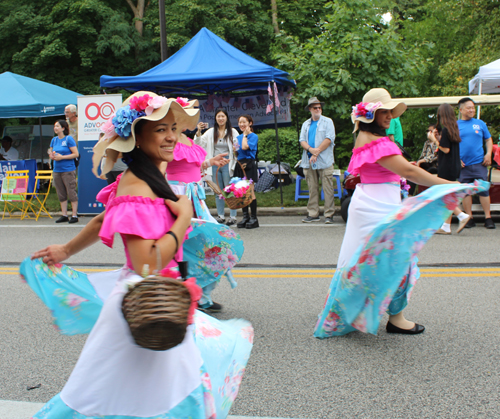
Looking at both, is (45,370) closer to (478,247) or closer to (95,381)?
(95,381)

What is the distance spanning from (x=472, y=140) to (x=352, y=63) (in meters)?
4.38

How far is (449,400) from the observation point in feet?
10.3

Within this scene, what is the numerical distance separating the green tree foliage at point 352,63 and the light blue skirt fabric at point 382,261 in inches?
332

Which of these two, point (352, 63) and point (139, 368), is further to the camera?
point (352, 63)

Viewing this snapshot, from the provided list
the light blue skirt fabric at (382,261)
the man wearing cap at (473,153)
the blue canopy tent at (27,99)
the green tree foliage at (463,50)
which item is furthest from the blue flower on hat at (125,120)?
the green tree foliage at (463,50)

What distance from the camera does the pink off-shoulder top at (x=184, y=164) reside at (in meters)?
4.86

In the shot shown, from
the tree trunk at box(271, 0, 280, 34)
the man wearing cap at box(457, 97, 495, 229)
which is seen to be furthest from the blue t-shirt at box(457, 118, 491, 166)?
the tree trunk at box(271, 0, 280, 34)

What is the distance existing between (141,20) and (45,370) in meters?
24.5

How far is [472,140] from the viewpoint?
885cm

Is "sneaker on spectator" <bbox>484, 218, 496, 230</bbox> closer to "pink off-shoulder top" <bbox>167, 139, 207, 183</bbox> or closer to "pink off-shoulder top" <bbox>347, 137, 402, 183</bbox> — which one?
"pink off-shoulder top" <bbox>347, 137, 402, 183</bbox>

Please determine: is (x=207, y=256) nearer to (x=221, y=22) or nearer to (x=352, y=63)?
(x=352, y=63)

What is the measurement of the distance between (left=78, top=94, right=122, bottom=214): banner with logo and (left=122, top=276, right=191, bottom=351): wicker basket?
392 inches

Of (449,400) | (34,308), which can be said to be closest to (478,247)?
(449,400)

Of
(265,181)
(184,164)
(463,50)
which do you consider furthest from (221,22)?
(184,164)
